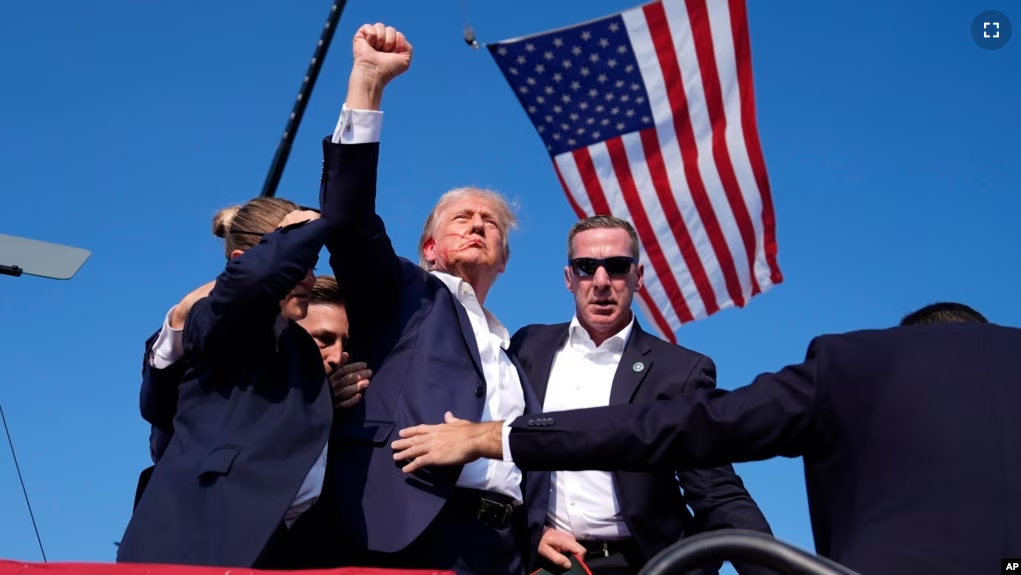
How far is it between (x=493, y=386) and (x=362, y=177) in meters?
0.89

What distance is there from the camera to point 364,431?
11.9 ft

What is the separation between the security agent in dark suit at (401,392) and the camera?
348cm

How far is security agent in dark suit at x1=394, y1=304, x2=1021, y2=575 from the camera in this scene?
2607 millimetres

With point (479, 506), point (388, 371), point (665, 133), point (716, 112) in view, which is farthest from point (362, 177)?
point (716, 112)

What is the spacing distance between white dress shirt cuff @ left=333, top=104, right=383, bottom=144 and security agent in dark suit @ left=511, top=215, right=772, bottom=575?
147cm

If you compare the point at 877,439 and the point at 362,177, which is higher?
the point at 362,177

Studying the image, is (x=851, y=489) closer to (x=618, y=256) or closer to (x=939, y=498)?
(x=939, y=498)

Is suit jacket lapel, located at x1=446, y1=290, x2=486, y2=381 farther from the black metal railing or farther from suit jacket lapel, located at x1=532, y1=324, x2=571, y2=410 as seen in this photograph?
the black metal railing

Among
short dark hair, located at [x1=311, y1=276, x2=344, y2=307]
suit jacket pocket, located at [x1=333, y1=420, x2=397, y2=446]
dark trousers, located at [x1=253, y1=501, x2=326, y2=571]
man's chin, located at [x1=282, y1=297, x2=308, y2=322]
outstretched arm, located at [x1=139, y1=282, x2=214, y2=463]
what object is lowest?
dark trousers, located at [x1=253, y1=501, x2=326, y2=571]

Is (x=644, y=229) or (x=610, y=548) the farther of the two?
(x=644, y=229)

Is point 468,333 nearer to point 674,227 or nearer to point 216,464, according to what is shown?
point 216,464

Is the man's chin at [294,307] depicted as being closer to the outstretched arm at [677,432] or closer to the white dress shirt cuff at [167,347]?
the white dress shirt cuff at [167,347]

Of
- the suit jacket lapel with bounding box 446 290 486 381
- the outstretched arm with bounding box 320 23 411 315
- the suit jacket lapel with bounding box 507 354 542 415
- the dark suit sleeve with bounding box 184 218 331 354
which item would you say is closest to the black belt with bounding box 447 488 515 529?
the suit jacket lapel with bounding box 446 290 486 381

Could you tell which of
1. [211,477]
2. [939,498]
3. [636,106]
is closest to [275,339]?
[211,477]
